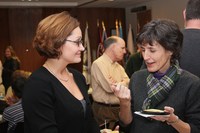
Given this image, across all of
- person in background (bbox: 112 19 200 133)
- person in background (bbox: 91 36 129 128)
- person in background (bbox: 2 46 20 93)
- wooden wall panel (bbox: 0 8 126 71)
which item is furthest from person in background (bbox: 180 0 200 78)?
wooden wall panel (bbox: 0 8 126 71)

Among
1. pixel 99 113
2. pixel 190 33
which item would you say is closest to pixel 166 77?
pixel 190 33

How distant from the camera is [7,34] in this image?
9.69 metres

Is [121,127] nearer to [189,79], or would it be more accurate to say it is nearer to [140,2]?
[189,79]

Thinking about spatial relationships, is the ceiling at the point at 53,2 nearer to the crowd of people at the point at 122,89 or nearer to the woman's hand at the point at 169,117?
the crowd of people at the point at 122,89

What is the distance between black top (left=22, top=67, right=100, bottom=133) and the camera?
150 centimetres

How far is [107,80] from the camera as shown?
381cm

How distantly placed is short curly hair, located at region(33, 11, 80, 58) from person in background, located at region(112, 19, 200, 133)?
0.36 metres

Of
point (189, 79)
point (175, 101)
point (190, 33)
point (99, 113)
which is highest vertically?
point (190, 33)

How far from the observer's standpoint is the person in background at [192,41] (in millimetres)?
1841

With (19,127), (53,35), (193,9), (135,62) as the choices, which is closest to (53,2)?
(135,62)

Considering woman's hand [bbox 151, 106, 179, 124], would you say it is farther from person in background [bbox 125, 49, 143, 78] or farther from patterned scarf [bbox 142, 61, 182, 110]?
person in background [bbox 125, 49, 143, 78]

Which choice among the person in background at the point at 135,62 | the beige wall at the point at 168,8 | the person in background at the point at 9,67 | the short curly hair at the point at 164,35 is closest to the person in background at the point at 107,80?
the person in background at the point at 135,62

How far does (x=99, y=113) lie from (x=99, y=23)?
7001 millimetres

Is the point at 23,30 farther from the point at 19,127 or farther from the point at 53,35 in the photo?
the point at 53,35
